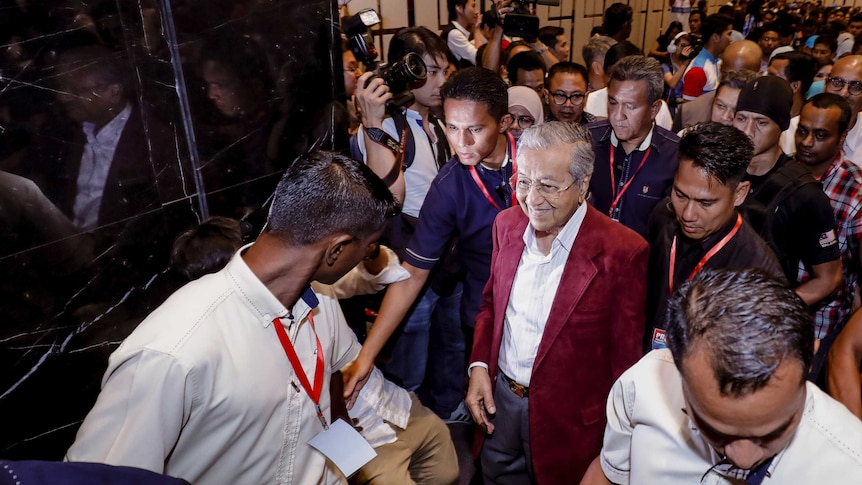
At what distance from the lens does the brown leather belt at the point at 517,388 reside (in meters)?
2.12

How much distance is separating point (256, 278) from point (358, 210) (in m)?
0.31

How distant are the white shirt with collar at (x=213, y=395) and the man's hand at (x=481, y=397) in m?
0.67

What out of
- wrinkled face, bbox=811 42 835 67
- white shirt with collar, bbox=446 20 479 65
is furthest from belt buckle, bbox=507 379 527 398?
wrinkled face, bbox=811 42 835 67

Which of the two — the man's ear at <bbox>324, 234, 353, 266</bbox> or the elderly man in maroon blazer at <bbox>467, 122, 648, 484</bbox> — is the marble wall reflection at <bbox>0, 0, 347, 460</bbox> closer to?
the man's ear at <bbox>324, 234, 353, 266</bbox>

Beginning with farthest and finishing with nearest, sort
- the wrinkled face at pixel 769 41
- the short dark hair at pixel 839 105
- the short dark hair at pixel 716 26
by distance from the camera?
the wrinkled face at pixel 769 41 → the short dark hair at pixel 716 26 → the short dark hair at pixel 839 105

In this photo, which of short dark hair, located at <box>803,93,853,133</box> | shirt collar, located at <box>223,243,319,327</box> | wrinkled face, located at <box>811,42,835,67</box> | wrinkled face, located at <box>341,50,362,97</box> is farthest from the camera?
wrinkled face, located at <box>811,42,835,67</box>

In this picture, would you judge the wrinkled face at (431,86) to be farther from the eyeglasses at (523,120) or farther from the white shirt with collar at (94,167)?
the white shirt with collar at (94,167)

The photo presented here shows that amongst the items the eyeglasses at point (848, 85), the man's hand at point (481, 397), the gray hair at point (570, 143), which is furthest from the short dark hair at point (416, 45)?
the eyeglasses at point (848, 85)

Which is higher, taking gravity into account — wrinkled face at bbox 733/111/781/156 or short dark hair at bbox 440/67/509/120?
short dark hair at bbox 440/67/509/120

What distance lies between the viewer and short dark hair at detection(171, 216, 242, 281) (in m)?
1.85

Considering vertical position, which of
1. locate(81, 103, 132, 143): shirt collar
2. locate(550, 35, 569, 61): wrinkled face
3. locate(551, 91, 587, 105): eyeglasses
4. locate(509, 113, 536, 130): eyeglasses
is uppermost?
locate(81, 103, 132, 143): shirt collar

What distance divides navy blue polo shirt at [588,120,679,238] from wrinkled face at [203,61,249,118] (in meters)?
1.74

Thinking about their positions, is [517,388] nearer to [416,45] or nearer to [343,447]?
[343,447]

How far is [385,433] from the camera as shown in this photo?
7.06ft
